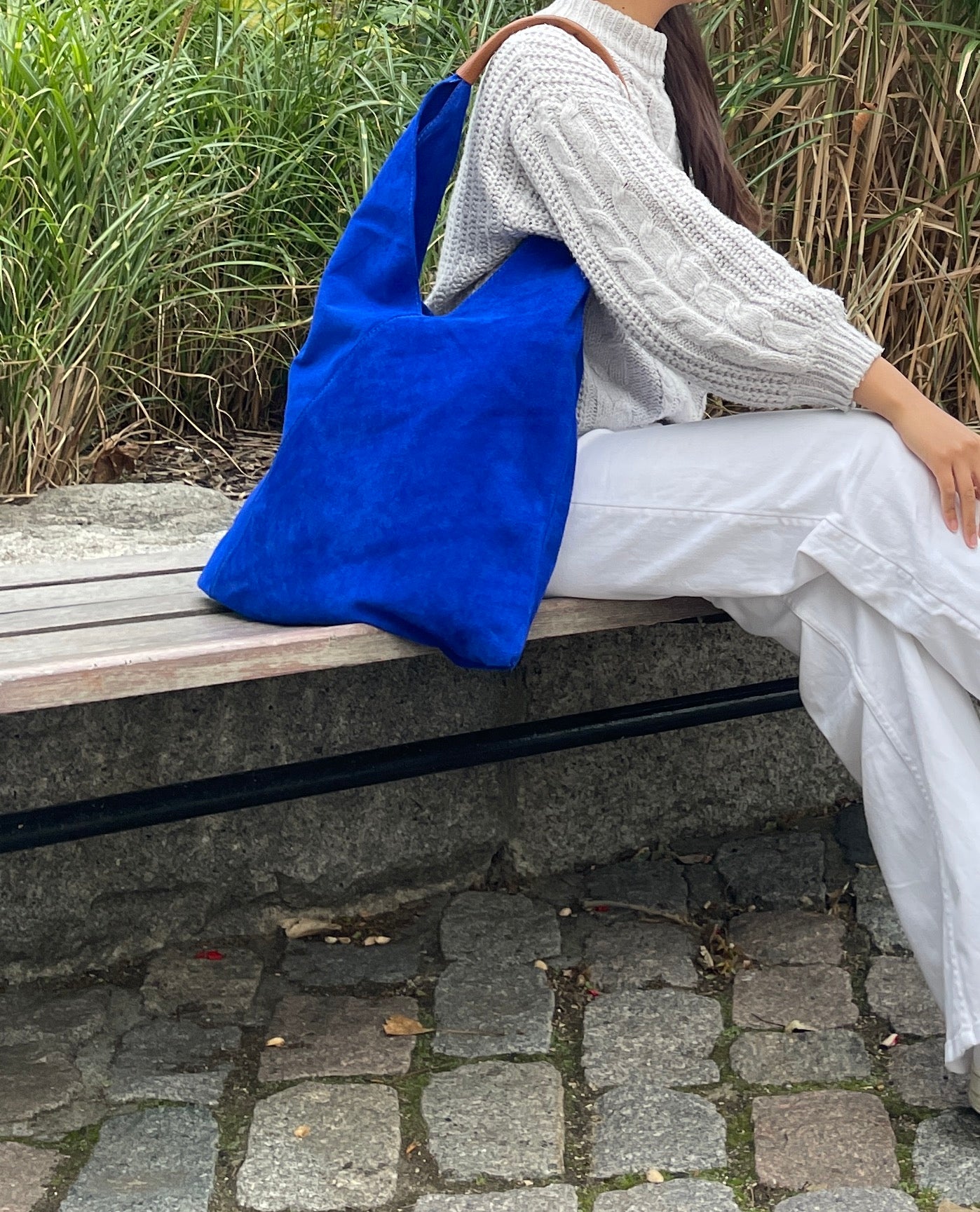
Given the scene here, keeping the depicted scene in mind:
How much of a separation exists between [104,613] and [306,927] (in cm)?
70

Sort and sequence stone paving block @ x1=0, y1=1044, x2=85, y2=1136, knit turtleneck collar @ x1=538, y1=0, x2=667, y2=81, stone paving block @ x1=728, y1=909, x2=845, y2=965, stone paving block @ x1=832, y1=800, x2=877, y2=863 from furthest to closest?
stone paving block @ x1=832, y1=800, x2=877, y2=863
stone paving block @ x1=728, y1=909, x2=845, y2=965
knit turtleneck collar @ x1=538, y1=0, x2=667, y2=81
stone paving block @ x1=0, y1=1044, x2=85, y2=1136

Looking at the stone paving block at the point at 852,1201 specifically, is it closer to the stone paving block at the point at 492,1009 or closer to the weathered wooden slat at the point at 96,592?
the stone paving block at the point at 492,1009

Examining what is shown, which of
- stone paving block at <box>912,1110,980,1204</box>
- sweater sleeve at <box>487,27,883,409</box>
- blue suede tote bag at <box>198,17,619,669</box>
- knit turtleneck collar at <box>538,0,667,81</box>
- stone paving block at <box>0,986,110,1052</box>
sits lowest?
stone paving block at <box>0,986,110,1052</box>

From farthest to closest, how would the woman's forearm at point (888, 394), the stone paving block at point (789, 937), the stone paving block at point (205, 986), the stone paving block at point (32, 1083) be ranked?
the stone paving block at point (789, 937) → the stone paving block at point (205, 986) → the stone paving block at point (32, 1083) → the woman's forearm at point (888, 394)

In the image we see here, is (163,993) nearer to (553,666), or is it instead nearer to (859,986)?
(553,666)

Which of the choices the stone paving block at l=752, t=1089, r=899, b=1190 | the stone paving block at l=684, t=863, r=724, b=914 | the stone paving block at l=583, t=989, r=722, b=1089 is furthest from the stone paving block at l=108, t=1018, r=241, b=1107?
the stone paving block at l=684, t=863, r=724, b=914

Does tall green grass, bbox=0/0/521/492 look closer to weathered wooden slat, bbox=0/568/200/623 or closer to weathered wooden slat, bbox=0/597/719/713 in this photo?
weathered wooden slat, bbox=0/568/200/623

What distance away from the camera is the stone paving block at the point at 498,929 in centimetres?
235

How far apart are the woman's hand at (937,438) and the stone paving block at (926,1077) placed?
71 cm

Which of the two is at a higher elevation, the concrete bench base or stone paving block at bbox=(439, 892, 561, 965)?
the concrete bench base

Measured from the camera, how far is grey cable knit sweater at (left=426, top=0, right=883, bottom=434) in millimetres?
1839

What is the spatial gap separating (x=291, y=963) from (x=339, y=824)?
244 millimetres

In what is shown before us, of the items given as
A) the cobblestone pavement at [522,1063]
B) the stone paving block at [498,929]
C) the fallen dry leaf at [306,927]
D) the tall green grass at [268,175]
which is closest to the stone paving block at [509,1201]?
the cobblestone pavement at [522,1063]

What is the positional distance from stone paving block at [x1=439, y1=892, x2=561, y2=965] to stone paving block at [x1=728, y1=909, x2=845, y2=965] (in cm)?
30
